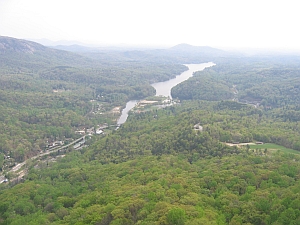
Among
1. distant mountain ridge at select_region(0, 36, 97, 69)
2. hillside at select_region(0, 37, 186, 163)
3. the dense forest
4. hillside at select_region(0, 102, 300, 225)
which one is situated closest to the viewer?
hillside at select_region(0, 102, 300, 225)

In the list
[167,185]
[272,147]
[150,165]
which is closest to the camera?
[167,185]

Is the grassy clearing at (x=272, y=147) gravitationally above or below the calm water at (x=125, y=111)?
above

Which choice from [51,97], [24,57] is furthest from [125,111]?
[24,57]

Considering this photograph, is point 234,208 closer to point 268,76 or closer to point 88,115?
point 88,115

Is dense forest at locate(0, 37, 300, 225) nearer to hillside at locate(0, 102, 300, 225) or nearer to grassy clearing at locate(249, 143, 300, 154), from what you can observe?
hillside at locate(0, 102, 300, 225)

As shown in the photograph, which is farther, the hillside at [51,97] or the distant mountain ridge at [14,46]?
the distant mountain ridge at [14,46]

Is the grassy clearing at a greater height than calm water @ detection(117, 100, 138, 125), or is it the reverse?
the grassy clearing

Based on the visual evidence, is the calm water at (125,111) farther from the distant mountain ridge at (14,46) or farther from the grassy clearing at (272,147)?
the distant mountain ridge at (14,46)

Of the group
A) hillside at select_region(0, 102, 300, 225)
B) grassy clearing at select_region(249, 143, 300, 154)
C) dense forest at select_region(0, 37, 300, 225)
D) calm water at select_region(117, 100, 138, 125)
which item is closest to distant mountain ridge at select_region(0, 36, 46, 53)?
dense forest at select_region(0, 37, 300, 225)

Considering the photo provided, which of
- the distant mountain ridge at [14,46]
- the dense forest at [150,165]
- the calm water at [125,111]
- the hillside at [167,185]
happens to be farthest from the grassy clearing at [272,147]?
the distant mountain ridge at [14,46]

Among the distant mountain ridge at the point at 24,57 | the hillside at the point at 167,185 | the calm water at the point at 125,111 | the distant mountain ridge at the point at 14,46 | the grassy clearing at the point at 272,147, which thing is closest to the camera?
the hillside at the point at 167,185

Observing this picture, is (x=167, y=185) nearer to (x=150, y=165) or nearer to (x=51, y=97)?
(x=150, y=165)

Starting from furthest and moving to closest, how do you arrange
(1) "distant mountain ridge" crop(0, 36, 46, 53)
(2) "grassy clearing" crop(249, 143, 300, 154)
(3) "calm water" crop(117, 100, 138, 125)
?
1. (1) "distant mountain ridge" crop(0, 36, 46, 53)
2. (3) "calm water" crop(117, 100, 138, 125)
3. (2) "grassy clearing" crop(249, 143, 300, 154)
